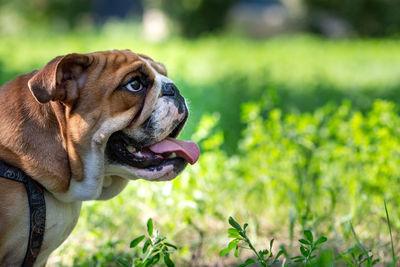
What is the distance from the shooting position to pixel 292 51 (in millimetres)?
14430

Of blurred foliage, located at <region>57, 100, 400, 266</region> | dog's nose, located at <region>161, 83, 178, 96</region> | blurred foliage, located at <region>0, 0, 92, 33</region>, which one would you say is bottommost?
blurred foliage, located at <region>0, 0, 92, 33</region>

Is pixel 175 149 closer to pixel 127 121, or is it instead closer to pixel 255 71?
pixel 127 121

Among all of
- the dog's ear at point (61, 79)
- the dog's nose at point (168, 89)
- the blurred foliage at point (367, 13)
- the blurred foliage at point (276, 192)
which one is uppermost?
the dog's ear at point (61, 79)

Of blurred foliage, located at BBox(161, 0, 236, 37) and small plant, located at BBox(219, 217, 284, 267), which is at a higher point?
small plant, located at BBox(219, 217, 284, 267)

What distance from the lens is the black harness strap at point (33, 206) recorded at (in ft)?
8.50

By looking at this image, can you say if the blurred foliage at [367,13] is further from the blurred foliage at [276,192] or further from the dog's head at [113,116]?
the dog's head at [113,116]

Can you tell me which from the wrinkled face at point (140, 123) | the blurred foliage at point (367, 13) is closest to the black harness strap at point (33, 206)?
the wrinkled face at point (140, 123)

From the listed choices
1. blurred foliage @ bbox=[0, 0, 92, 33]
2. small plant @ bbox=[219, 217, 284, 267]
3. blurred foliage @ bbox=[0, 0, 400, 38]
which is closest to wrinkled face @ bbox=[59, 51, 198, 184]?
small plant @ bbox=[219, 217, 284, 267]

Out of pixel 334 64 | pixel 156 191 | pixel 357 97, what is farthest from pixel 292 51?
pixel 156 191

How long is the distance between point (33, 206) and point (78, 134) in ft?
1.26

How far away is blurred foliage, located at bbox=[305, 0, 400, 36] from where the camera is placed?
20.8m

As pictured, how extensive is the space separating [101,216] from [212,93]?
364 centimetres

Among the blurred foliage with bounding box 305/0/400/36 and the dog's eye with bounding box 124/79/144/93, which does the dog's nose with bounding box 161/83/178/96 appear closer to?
the dog's eye with bounding box 124/79/144/93

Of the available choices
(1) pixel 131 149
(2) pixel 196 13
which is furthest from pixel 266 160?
(2) pixel 196 13
